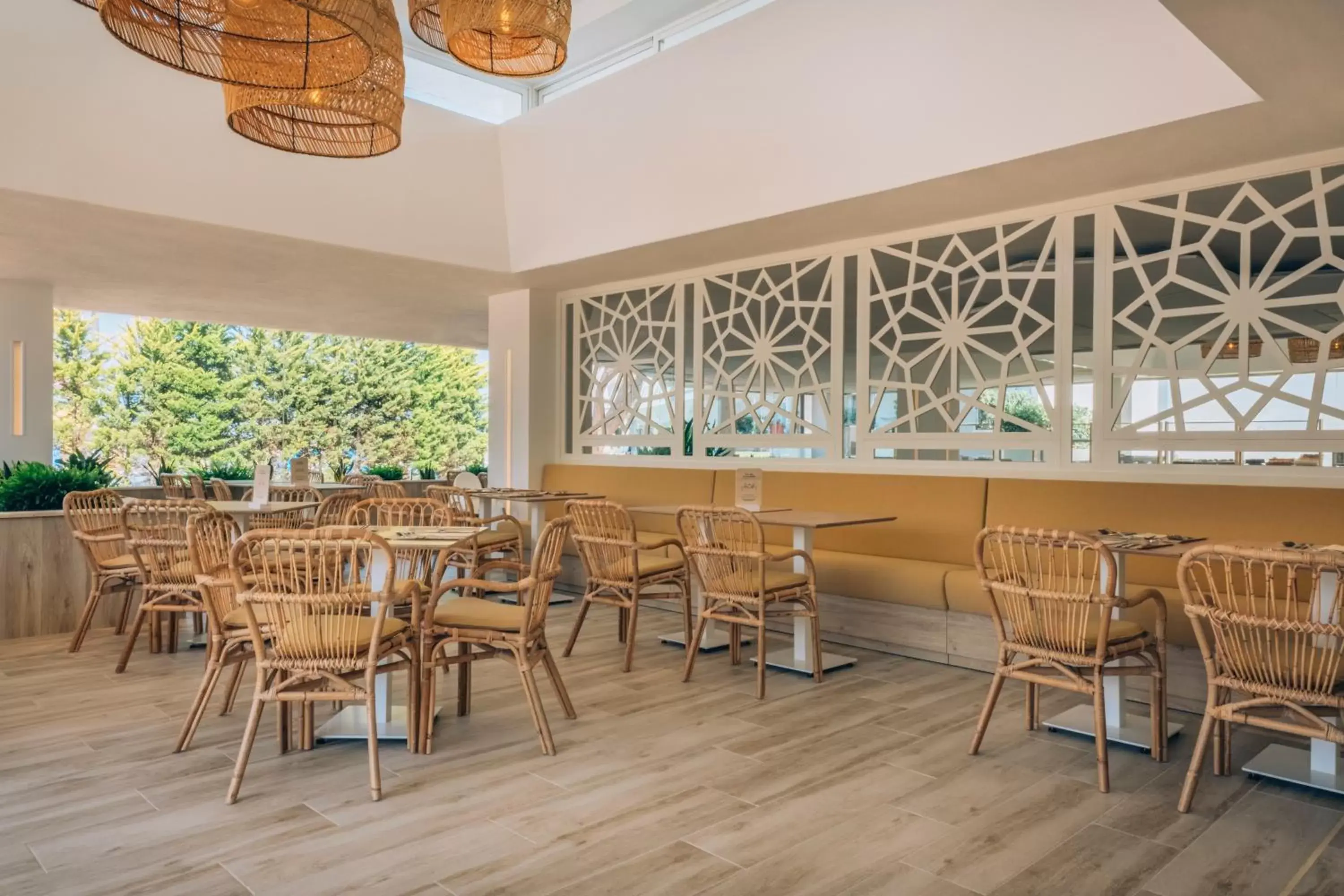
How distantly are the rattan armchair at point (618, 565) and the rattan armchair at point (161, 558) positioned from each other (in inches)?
79.2

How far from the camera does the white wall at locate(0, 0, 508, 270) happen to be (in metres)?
5.14

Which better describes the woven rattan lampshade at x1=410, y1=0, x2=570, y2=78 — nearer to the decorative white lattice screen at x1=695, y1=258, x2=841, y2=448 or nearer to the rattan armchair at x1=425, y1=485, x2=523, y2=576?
the rattan armchair at x1=425, y1=485, x2=523, y2=576

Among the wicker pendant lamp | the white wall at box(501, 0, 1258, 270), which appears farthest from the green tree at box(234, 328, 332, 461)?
the wicker pendant lamp

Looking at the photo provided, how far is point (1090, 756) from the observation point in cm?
367

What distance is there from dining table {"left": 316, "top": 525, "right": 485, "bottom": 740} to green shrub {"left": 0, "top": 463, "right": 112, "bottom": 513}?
10.3 ft

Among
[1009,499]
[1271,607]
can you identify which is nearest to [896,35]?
[1009,499]

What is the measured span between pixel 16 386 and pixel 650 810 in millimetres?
8562

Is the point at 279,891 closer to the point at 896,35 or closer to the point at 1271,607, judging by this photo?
the point at 1271,607

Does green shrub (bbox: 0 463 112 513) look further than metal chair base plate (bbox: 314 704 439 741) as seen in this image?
Yes

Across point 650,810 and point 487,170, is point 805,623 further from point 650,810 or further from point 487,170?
point 487,170

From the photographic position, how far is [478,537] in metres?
5.54

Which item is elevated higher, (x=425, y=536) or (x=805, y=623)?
(x=425, y=536)

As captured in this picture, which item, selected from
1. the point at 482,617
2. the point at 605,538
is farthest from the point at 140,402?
the point at 482,617

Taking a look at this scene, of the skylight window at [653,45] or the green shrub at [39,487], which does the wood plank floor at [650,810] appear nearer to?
the green shrub at [39,487]
